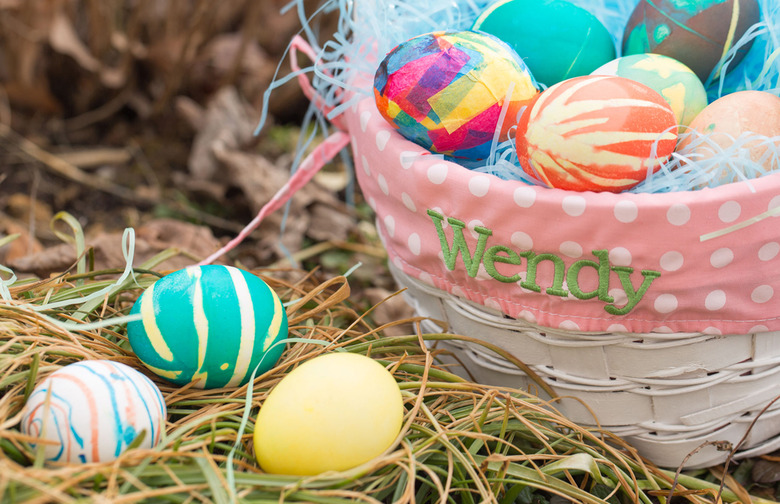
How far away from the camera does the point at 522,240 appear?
0.96 meters

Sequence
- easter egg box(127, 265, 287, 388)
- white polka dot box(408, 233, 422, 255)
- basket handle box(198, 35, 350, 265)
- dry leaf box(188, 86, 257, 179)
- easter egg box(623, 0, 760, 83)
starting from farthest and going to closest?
dry leaf box(188, 86, 257, 179)
basket handle box(198, 35, 350, 265)
easter egg box(623, 0, 760, 83)
white polka dot box(408, 233, 422, 255)
easter egg box(127, 265, 287, 388)

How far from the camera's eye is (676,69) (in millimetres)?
1151

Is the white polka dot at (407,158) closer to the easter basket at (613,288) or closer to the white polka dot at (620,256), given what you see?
the easter basket at (613,288)

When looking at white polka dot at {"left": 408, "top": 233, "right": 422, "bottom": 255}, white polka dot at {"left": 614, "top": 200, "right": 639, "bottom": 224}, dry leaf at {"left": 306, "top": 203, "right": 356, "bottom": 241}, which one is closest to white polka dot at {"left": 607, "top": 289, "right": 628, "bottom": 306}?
white polka dot at {"left": 614, "top": 200, "right": 639, "bottom": 224}

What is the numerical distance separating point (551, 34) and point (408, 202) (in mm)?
465

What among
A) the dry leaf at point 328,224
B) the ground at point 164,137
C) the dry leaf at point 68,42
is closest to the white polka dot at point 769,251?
the ground at point 164,137

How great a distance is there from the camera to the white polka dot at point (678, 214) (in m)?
0.87

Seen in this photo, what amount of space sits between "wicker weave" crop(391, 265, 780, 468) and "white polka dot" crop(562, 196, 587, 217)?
0.69ft

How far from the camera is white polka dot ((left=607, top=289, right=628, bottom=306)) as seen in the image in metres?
0.94

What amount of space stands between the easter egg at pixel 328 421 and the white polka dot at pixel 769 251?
553 millimetres

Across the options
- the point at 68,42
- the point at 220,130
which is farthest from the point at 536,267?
the point at 68,42

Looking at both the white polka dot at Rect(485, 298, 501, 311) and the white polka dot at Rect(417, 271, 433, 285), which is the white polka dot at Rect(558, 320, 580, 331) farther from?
the white polka dot at Rect(417, 271, 433, 285)

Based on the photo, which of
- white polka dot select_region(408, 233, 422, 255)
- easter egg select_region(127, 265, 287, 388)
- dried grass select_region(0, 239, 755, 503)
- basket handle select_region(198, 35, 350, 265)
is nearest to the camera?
dried grass select_region(0, 239, 755, 503)

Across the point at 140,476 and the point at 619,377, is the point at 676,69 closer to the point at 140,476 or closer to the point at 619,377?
the point at 619,377
